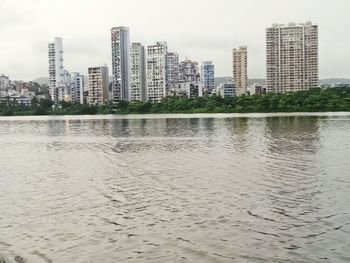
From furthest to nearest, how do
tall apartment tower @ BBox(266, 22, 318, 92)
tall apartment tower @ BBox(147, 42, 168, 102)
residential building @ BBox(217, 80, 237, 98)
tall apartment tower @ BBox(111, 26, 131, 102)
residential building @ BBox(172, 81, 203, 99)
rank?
residential building @ BBox(217, 80, 237, 98) → tall apartment tower @ BBox(111, 26, 131, 102) → tall apartment tower @ BBox(147, 42, 168, 102) → residential building @ BBox(172, 81, 203, 99) → tall apartment tower @ BBox(266, 22, 318, 92)

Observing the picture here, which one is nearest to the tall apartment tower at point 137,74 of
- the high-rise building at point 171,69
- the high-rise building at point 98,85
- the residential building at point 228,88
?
the high-rise building at point 171,69

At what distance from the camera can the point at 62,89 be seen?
149m

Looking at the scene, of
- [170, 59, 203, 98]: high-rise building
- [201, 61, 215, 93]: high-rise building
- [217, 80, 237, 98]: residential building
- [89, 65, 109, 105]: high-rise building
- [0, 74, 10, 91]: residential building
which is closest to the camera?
[170, 59, 203, 98]: high-rise building

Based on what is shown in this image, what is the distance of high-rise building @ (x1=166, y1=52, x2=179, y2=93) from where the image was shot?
422 ft

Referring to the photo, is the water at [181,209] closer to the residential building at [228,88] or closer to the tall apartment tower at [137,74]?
the tall apartment tower at [137,74]

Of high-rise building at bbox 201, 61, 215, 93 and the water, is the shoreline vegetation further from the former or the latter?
the water

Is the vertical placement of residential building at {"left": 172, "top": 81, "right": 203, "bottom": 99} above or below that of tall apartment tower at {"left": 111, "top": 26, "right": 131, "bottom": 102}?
below

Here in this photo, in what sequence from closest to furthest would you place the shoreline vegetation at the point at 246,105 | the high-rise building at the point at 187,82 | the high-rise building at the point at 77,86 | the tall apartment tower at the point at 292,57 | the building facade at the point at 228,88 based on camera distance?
1. the shoreline vegetation at the point at 246,105
2. the tall apartment tower at the point at 292,57
3. the high-rise building at the point at 187,82
4. the building facade at the point at 228,88
5. the high-rise building at the point at 77,86

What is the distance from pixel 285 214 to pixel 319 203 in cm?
127

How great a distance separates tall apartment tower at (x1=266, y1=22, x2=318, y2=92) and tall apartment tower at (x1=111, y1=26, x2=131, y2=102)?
37676mm

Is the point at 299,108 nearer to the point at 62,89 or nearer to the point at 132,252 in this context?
the point at 132,252

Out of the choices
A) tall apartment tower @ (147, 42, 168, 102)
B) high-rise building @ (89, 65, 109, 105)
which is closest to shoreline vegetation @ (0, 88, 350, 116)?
tall apartment tower @ (147, 42, 168, 102)

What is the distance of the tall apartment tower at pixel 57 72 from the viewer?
149 meters

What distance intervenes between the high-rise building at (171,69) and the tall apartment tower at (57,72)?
3581 centimetres
